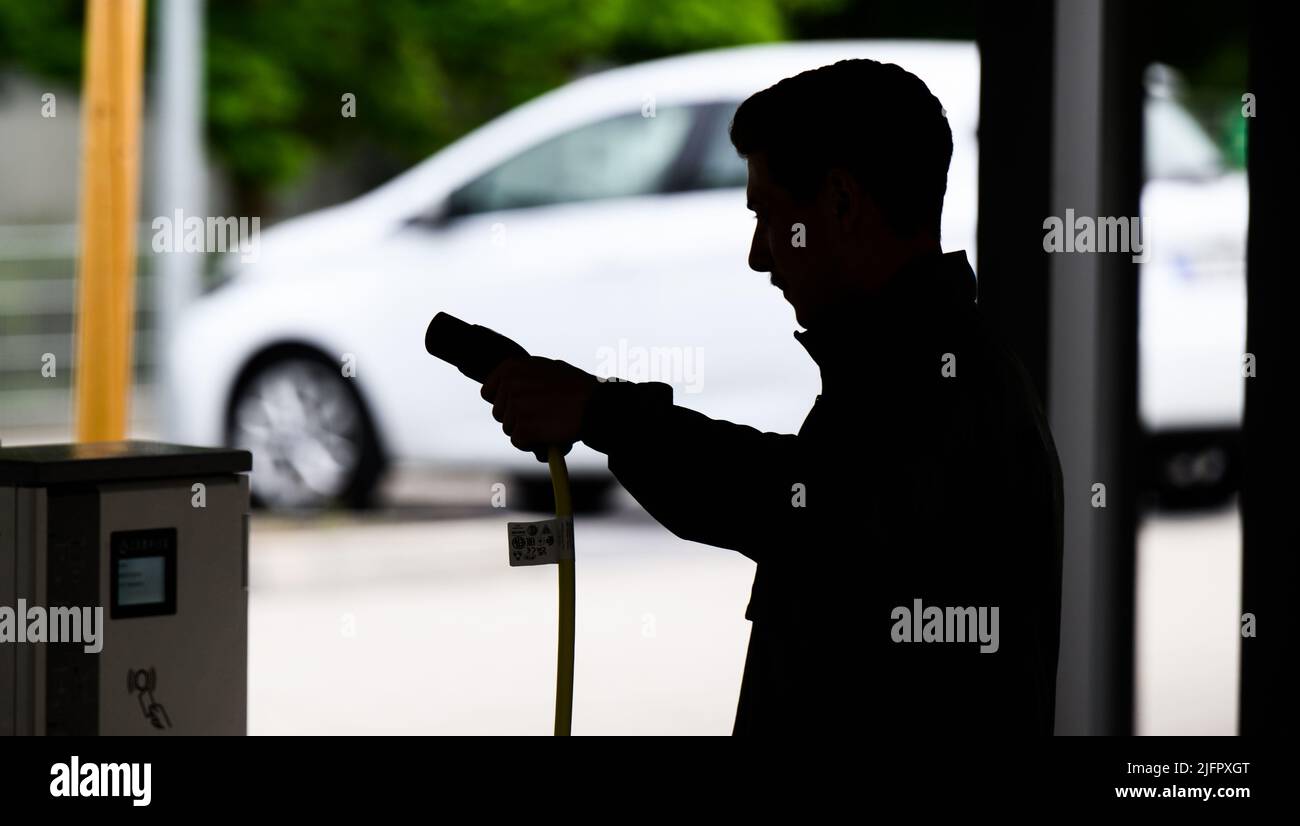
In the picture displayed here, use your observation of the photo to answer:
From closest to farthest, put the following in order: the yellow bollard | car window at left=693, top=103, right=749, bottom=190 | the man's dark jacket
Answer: the man's dark jacket → the yellow bollard → car window at left=693, top=103, right=749, bottom=190

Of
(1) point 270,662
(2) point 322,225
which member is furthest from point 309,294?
(1) point 270,662

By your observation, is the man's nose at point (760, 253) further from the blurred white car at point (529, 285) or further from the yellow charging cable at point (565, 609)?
the blurred white car at point (529, 285)

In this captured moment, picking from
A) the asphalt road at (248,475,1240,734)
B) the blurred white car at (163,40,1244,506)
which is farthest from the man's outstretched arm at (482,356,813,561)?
the blurred white car at (163,40,1244,506)

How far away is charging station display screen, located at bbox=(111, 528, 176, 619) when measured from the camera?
2844 millimetres

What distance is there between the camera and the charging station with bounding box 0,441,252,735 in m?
2.74

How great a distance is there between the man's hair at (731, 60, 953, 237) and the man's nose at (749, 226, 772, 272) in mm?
65

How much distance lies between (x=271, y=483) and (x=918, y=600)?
7.37 metres

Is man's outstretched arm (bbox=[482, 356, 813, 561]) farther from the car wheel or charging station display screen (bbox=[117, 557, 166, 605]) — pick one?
the car wheel

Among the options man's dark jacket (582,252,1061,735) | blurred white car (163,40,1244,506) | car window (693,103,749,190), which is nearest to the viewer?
man's dark jacket (582,252,1061,735)

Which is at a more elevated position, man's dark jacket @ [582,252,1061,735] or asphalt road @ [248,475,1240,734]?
man's dark jacket @ [582,252,1061,735]

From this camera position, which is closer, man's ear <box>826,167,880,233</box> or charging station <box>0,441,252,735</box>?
man's ear <box>826,167,880,233</box>

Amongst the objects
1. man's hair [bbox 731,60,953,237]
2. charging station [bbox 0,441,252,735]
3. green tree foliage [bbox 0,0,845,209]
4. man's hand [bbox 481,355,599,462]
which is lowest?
charging station [bbox 0,441,252,735]

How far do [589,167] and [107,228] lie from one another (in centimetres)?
296

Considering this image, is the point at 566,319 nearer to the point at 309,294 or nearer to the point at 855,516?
the point at 309,294
